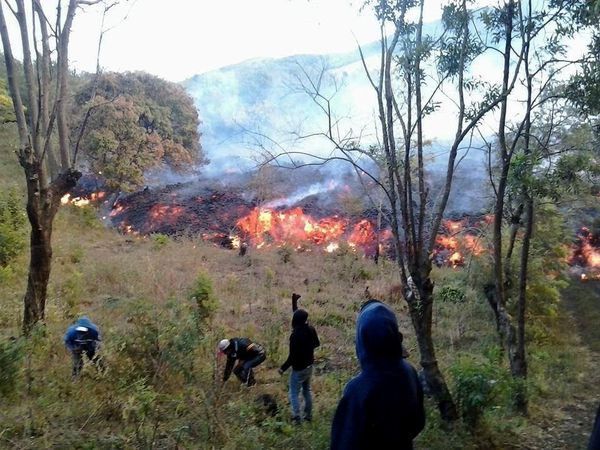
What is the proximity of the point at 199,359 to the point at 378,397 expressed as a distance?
5541 mm

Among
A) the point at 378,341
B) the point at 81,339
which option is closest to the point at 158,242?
the point at 81,339

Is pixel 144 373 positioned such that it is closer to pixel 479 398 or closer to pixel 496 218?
pixel 479 398

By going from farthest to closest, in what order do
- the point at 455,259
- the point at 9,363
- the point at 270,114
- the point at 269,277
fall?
the point at 270,114
the point at 455,259
the point at 269,277
the point at 9,363

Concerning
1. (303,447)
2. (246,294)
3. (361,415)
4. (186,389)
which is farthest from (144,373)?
(246,294)

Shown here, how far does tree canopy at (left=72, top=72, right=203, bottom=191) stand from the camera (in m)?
24.3

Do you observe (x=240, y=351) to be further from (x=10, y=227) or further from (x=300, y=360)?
(x=10, y=227)

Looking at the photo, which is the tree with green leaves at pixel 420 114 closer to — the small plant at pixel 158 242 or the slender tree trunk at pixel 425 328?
the slender tree trunk at pixel 425 328

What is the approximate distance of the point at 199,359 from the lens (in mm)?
7793

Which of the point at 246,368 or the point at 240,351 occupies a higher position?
the point at 240,351

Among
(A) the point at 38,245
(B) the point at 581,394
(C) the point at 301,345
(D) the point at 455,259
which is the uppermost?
(A) the point at 38,245

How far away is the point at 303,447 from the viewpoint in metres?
5.39

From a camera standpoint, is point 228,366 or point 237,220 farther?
point 237,220

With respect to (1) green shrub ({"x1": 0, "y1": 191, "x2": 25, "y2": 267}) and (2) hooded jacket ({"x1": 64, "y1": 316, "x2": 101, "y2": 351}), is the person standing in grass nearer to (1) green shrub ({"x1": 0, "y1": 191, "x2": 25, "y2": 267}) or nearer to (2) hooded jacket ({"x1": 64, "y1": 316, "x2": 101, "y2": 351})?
(2) hooded jacket ({"x1": 64, "y1": 316, "x2": 101, "y2": 351})

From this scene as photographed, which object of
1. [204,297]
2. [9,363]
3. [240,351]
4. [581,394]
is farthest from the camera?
[204,297]
